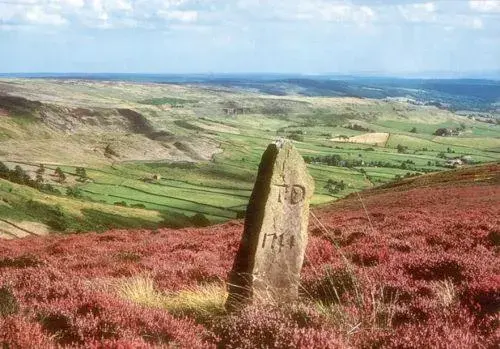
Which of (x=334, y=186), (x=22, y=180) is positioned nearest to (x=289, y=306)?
(x=22, y=180)

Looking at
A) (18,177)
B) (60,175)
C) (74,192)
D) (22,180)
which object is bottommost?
(60,175)

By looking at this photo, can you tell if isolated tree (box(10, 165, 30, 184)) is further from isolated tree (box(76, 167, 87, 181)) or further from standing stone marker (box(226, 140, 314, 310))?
standing stone marker (box(226, 140, 314, 310))

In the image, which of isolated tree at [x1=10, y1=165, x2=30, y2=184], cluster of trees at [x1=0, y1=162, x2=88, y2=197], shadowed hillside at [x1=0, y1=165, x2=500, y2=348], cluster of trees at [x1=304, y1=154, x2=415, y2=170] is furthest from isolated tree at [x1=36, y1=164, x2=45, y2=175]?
shadowed hillside at [x1=0, y1=165, x2=500, y2=348]

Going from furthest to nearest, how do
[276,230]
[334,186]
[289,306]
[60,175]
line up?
[334,186] < [60,175] < [276,230] < [289,306]

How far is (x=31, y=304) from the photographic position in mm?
8555

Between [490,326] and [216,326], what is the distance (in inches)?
141

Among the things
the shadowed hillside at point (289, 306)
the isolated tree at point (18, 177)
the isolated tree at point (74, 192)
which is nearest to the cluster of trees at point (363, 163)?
the isolated tree at point (74, 192)

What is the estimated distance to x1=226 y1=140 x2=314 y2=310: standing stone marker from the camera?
33.1 ft

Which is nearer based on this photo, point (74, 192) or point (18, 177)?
point (18, 177)

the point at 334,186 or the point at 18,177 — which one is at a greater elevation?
the point at 18,177

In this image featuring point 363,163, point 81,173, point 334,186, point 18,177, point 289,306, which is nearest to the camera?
point 289,306

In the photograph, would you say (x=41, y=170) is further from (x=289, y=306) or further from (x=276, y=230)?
(x=289, y=306)

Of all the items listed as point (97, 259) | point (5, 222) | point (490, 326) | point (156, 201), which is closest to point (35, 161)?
point (156, 201)

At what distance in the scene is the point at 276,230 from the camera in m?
10.2
